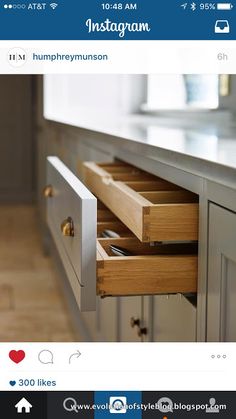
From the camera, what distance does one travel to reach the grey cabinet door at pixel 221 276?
0.84 m

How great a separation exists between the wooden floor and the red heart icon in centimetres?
131

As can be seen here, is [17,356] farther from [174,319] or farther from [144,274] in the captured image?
[174,319]

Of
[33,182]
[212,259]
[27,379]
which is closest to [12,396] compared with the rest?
[27,379]

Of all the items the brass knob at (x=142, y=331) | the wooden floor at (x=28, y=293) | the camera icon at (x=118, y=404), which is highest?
the camera icon at (x=118, y=404)

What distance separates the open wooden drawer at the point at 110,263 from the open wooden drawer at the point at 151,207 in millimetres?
31

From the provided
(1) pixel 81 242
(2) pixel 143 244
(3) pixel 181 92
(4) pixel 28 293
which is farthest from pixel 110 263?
(3) pixel 181 92

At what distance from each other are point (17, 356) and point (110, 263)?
0.51 ft

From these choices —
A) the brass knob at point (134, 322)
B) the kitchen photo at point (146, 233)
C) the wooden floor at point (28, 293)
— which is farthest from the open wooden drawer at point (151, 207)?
the wooden floor at point (28, 293)

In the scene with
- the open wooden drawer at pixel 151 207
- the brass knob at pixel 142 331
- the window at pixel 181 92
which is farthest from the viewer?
the window at pixel 181 92

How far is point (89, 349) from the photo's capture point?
0.86 metres

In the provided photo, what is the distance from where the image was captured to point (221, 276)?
2.88 ft

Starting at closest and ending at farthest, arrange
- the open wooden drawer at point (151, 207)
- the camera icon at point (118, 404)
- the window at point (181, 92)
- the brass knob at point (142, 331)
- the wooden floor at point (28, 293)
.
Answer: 1. the camera icon at point (118, 404)
2. the open wooden drawer at point (151, 207)
3. the brass knob at point (142, 331)
4. the wooden floor at point (28, 293)
5. the window at point (181, 92)

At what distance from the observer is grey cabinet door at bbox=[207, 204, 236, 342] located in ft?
2.76
